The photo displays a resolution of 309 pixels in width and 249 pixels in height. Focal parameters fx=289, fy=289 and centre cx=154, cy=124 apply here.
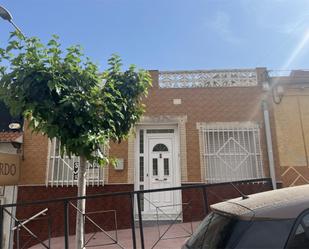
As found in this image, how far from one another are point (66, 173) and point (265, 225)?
289 inches

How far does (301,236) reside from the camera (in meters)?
1.84

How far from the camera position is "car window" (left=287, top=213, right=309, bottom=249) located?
1.81 meters

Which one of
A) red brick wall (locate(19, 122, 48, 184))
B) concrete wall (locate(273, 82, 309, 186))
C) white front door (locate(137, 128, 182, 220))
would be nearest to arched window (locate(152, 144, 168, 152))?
white front door (locate(137, 128, 182, 220))

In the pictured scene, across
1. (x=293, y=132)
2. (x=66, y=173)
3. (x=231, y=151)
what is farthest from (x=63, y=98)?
(x=293, y=132)

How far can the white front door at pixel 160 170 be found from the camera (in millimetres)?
8328

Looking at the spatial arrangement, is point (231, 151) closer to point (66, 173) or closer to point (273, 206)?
point (66, 173)

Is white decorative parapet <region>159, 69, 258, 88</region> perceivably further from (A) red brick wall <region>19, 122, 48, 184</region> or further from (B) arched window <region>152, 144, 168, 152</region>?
(A) red brick wall <region>19, 122, 48, 184</region>

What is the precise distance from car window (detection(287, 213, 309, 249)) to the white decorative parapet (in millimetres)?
7500

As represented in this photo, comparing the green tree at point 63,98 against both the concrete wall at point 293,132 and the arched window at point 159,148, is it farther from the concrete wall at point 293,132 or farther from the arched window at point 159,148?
the concrete wall at point 293,132

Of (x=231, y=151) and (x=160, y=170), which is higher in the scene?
(x=231, y=151)

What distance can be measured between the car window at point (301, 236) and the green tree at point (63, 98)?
300 cm

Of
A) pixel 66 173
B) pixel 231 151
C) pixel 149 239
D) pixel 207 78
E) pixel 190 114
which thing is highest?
pixel 207 78

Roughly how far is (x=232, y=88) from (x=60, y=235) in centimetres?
663

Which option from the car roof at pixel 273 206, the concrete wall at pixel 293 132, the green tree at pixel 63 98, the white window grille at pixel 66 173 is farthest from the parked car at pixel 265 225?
the concrete wall at pixel 293 132
